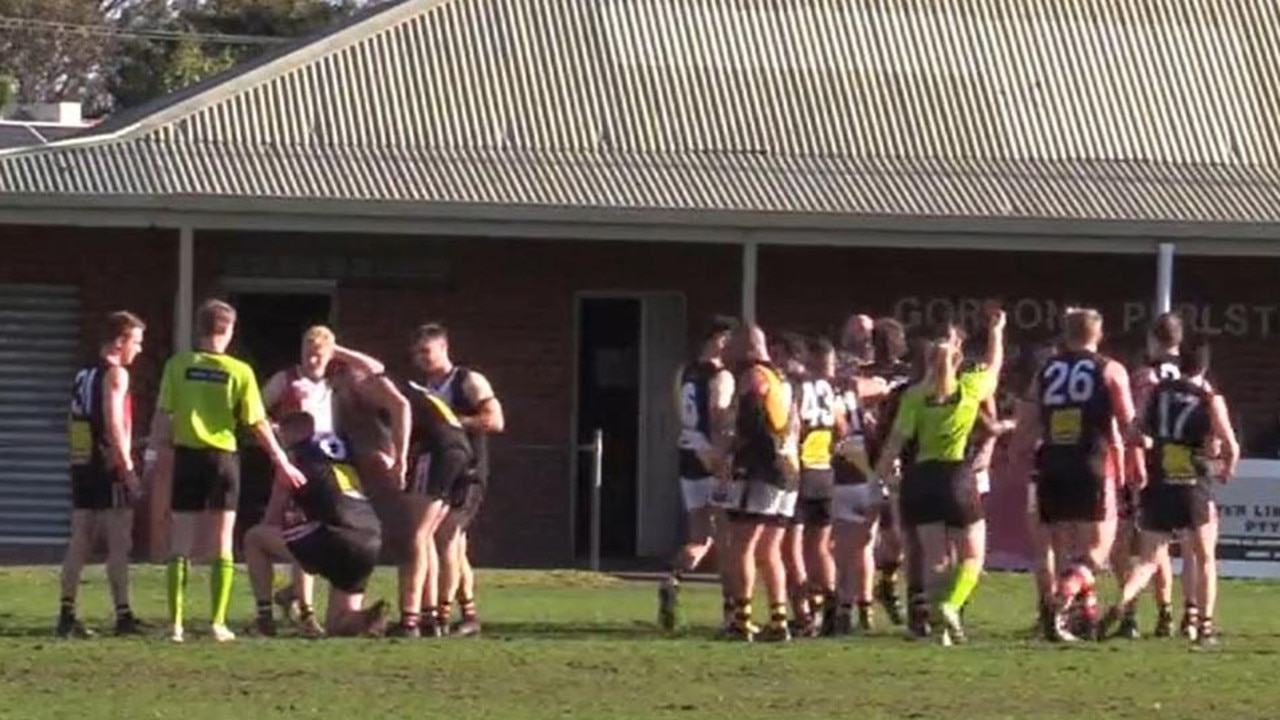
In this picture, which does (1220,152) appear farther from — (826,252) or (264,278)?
(264,278)

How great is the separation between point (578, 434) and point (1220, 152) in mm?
6221

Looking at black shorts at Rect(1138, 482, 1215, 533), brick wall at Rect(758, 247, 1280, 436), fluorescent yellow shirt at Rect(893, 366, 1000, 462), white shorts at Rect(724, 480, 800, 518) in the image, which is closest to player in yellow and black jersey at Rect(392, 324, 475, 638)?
white shorts at Rect(724, 480, 800, 518)

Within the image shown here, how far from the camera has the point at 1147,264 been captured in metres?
28.0

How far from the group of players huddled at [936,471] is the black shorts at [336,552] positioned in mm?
2009

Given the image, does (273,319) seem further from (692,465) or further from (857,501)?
(857,501)

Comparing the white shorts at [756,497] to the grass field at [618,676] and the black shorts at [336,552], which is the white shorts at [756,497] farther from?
the black shorts at [336,552]

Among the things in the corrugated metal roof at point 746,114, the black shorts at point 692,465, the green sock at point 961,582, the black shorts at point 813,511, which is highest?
the corrugated metal roof at point 746,114

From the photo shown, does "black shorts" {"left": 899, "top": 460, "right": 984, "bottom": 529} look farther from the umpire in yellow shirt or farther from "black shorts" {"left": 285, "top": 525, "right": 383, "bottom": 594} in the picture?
the umpire in yellow shirt

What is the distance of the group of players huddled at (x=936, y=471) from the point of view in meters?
17.4

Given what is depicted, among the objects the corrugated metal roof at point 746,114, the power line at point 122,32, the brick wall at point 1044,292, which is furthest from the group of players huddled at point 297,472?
the power line at point 122,32

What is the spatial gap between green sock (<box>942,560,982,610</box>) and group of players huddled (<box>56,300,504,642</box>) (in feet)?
8.74

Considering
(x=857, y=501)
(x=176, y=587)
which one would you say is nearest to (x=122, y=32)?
(x=857, y=501)

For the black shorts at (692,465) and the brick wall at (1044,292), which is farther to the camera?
the brick wall at (1044,292)

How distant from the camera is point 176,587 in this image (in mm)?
16734
